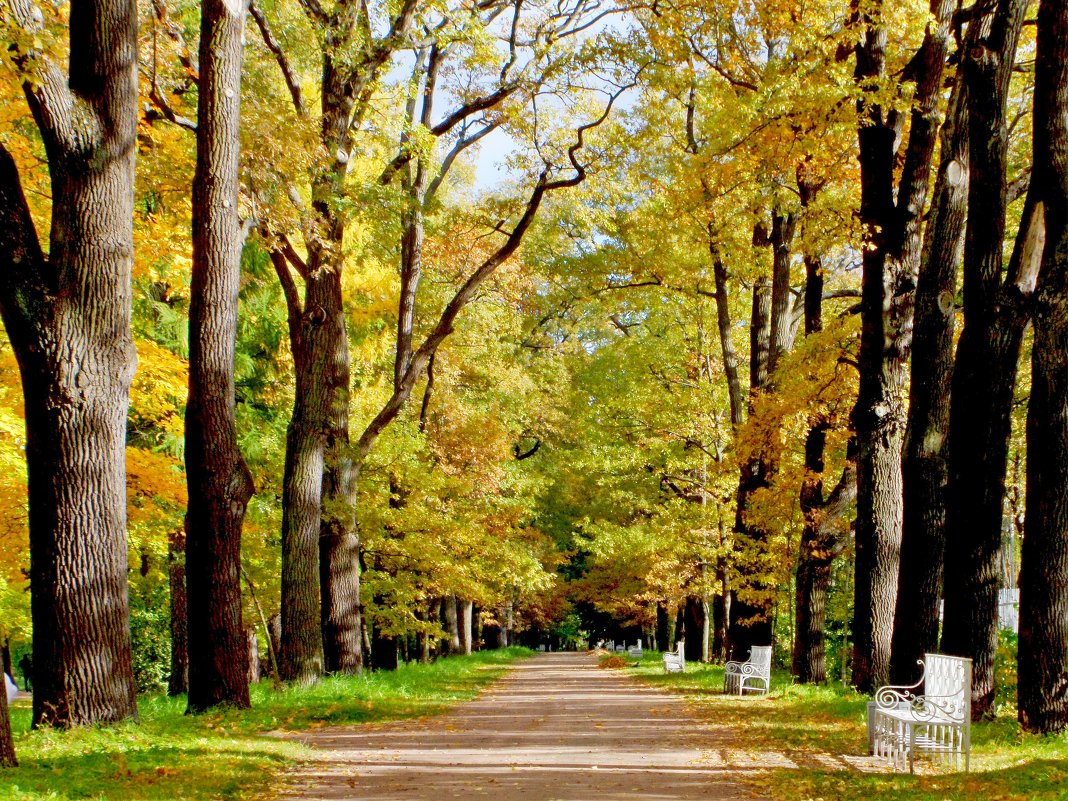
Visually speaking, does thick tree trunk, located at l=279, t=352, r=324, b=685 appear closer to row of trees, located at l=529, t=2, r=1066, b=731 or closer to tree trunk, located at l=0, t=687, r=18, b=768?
row of trees, located at l=529, t=2, r=1066, b=731

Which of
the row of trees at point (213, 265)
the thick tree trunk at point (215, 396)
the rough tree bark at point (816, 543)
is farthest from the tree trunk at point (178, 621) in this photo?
the rough tree bark at point (816, 543)

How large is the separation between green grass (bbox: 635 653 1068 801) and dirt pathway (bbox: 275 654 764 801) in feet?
1.43

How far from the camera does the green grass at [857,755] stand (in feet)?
24.3

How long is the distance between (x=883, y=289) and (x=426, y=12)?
28.2 feet

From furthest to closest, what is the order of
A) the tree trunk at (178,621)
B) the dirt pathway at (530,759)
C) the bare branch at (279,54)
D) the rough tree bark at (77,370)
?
the tree trunk at (178,621) → the bare branch at (279,54) → the rough tree bark at (77,370) → the dirt pathway at (530,759)

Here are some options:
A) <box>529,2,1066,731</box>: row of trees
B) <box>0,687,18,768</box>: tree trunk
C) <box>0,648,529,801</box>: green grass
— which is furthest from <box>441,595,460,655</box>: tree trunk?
<box>0,687,18,768</box>: tree trunk

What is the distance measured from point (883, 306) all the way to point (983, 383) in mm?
2687

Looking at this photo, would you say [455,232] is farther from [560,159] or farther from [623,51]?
[623,51]

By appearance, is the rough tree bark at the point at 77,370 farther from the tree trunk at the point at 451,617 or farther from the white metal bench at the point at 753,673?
the tree trunk at the point at 451,617

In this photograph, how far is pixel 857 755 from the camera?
979 cm

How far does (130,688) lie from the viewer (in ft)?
31.6

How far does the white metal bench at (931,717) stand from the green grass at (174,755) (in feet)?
17.5

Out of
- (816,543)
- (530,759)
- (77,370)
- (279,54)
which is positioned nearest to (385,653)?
(816,543)

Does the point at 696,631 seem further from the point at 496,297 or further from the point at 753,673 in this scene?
the point at 753,673
